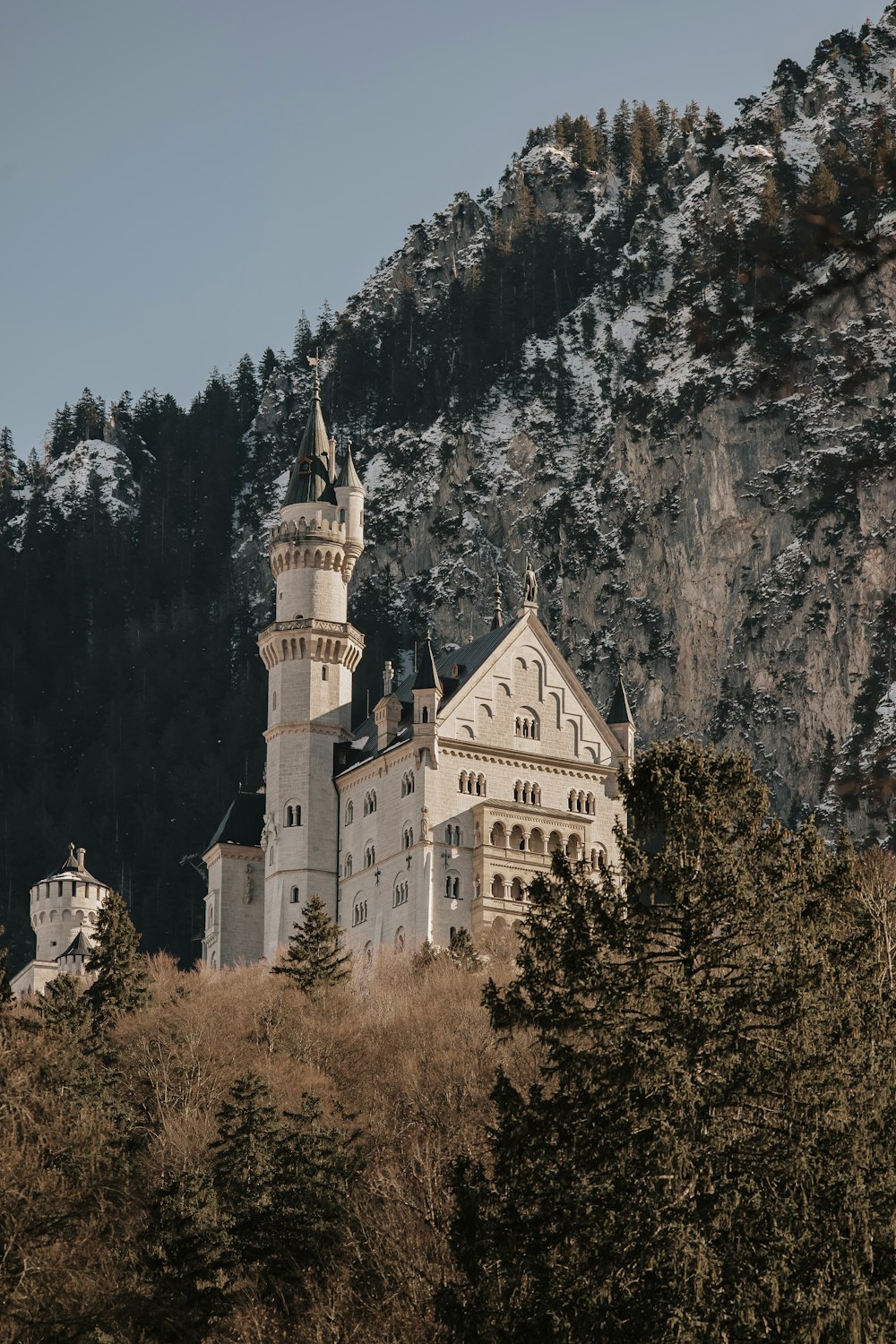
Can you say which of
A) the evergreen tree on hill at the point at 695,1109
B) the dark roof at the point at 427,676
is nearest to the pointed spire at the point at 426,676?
the dark roof at the point at 427,676

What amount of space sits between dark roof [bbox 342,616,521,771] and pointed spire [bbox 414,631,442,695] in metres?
0.25

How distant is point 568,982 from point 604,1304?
543cm

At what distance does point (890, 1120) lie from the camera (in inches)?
1289

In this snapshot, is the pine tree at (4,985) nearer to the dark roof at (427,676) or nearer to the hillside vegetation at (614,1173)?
the hillside vegetation at (614,1173)

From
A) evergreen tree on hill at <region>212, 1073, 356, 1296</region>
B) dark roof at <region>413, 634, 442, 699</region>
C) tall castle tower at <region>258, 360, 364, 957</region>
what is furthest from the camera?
tall castle tower at <region>258, 360, 364, 957</region>

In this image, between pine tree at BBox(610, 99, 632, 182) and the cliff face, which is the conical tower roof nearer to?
the cliff face

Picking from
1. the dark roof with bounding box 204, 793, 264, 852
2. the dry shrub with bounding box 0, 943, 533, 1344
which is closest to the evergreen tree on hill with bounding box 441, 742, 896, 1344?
the dry shrub with bounding box 0, 943, 533, 1344

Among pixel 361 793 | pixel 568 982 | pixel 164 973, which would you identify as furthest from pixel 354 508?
pixel 568 982

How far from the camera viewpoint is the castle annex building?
300 ft

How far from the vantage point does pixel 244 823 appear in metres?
104

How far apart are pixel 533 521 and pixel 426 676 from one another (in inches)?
2534

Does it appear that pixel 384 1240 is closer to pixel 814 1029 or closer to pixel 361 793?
pixel 814 1029

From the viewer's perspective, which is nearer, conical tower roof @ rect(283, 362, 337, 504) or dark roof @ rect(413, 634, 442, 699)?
dark roof @ rect(413, 634, 442, 699)

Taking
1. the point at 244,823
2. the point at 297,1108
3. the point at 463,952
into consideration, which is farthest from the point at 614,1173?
the point at 244,823
